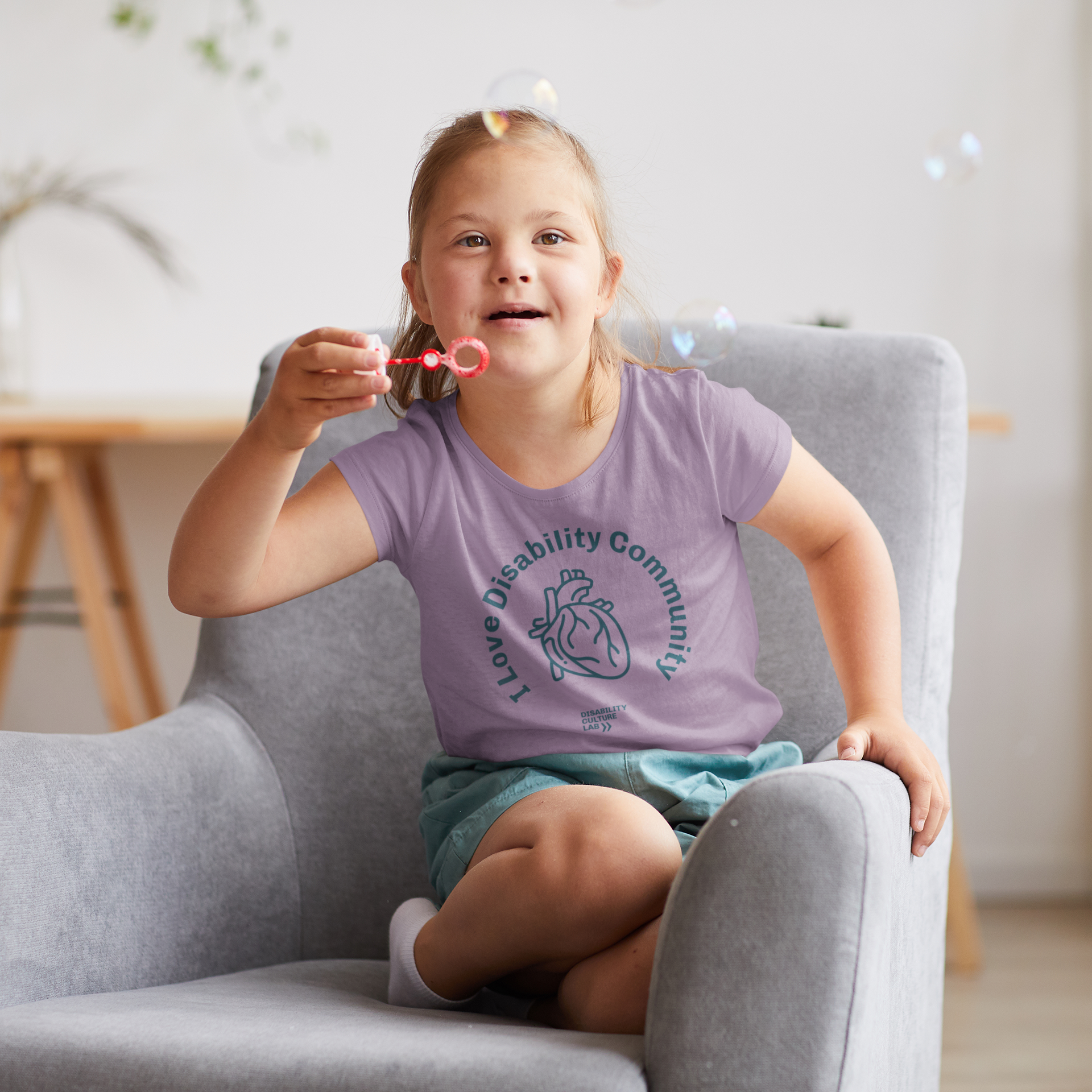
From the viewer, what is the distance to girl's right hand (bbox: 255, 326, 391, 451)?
72 cm

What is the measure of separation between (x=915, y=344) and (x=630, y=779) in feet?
1.68

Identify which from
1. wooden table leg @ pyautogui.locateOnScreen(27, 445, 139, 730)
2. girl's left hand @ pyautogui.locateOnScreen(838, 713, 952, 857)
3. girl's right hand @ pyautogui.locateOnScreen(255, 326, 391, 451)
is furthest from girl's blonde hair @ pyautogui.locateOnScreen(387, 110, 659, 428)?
wooden table leg @ pyautogui.locateOnScreen(27, 445, 139, 730)

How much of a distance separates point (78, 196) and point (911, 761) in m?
1.74

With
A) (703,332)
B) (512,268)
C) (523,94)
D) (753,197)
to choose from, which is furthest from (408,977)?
(753,197)

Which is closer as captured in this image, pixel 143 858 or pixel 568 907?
pixel 568 907

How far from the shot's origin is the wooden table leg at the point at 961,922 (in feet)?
5.56

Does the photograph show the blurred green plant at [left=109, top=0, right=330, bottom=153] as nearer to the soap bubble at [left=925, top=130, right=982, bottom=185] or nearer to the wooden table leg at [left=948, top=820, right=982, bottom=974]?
the soap bubble at [left=925, top=130, right=982, bottom=185]

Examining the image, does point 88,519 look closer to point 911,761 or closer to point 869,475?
point 869,475

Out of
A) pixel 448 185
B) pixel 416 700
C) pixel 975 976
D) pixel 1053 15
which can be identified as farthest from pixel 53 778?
pixel 1053 15

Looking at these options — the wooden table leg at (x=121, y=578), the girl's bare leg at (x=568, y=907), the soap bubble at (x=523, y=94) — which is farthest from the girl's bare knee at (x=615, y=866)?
the wooden table leg at (x=121, y=578)

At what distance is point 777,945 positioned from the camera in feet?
1.93

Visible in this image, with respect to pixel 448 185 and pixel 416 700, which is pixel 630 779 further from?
pixel 448 185

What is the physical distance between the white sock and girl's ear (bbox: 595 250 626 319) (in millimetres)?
494

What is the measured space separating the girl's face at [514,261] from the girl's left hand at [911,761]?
1.13 ft
